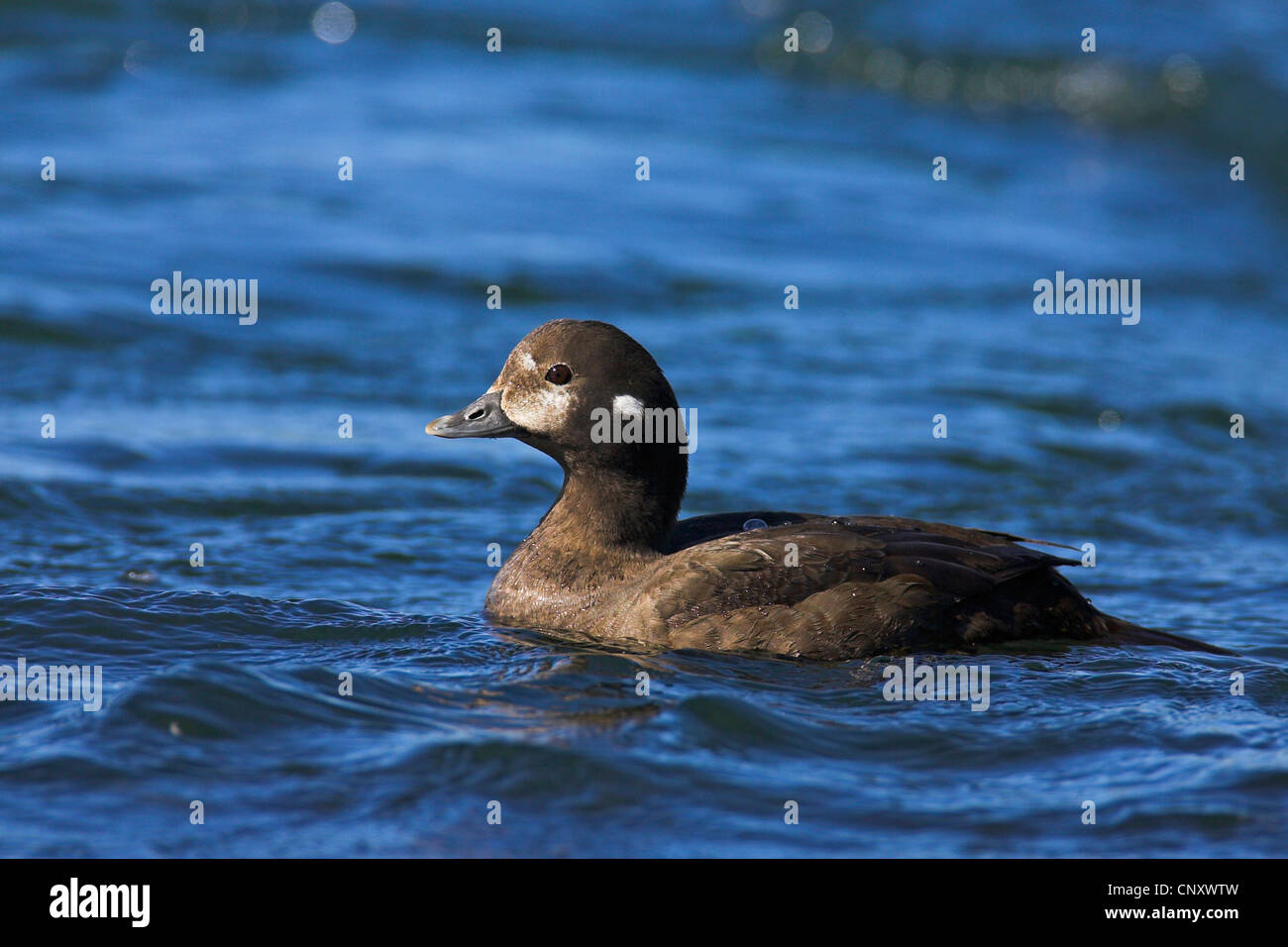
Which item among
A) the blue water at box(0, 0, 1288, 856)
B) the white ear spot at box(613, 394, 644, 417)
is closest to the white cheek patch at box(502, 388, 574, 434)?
the white ear spot at box(613, 394, 644, 417)

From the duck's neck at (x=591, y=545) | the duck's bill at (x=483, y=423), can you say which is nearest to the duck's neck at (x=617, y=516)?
the duck's neck at (x=591, y=545)

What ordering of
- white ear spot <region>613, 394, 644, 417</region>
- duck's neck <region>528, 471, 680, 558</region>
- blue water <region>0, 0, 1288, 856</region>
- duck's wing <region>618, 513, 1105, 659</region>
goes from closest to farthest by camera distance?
blue water <region>0, 0, 1288, 856</region> → duck's wing <region>618, 513, 1105, 659</region> → white ear spot <region>613, 394, 644, 417</region> → duck's neck <region>528, 471, 680, 558</region>

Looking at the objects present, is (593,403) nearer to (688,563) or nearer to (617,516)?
(617,516)

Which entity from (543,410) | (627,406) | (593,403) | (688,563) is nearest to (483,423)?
(543,410)

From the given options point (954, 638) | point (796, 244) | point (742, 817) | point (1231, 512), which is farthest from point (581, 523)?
point (796, 244)

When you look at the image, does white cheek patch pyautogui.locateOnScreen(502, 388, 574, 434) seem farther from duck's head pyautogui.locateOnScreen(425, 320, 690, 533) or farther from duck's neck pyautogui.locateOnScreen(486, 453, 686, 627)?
duck's neck pyautogui.locateOnScreen(486, 453, 686, 627)

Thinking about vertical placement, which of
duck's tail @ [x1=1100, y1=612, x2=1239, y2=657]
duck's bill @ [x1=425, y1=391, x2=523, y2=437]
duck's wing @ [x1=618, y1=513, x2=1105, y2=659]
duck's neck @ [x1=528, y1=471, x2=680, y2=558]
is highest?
duck's bill @ [x1=425, y1=391, x2=523, y2=437]

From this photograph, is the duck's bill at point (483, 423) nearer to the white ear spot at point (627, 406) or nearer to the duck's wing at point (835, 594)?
the white ear spot at point (627, 406)

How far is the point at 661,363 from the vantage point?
42.3 ft

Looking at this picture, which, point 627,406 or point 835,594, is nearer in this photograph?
point 835,594

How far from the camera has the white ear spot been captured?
23.9ft

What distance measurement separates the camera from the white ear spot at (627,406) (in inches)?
287

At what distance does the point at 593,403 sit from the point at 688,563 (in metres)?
0.86

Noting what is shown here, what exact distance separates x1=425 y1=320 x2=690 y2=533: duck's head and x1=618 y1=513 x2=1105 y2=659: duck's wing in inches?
18.6
